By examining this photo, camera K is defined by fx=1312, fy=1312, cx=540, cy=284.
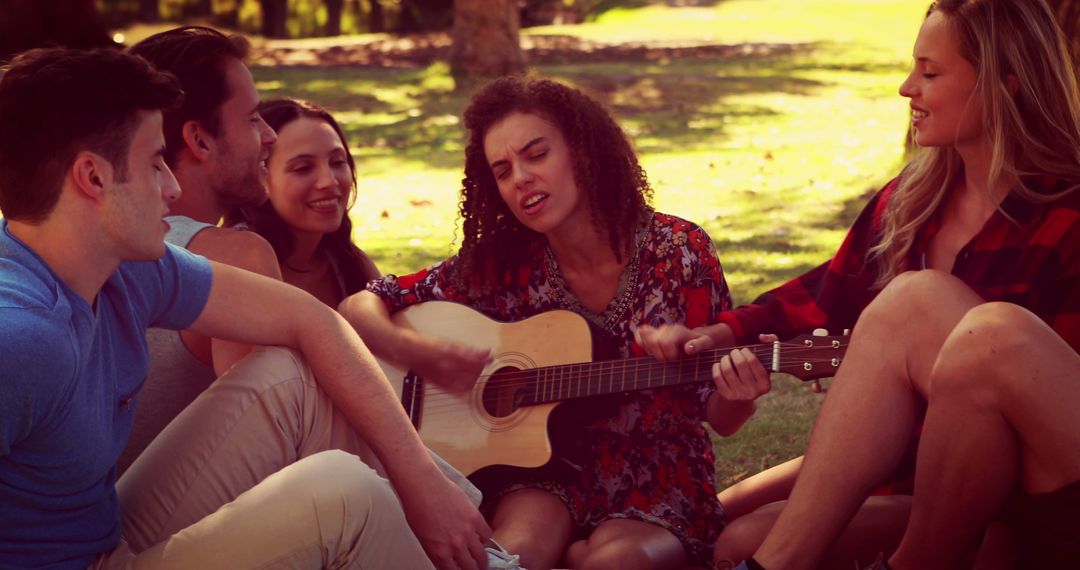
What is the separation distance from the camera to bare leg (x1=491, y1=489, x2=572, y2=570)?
3.52m

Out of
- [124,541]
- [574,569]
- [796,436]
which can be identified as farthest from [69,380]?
[796,436]

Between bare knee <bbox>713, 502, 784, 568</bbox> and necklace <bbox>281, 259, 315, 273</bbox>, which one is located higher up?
necklace <bbox>281, 259, 315, 273</bbox>

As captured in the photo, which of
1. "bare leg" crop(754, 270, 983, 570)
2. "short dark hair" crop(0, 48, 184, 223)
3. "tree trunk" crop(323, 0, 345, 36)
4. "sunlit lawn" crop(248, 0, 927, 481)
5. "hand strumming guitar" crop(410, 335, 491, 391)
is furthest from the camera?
"tree trunk" crop(323, 0, 345, 36)

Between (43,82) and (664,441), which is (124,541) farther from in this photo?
(664,441)

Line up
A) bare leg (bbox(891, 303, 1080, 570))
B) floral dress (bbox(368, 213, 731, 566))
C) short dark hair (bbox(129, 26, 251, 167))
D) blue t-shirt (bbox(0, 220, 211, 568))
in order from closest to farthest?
blue t-shirt (bbox(0, 220, 211, 568))
bare leg (bbox(891, 303, 1080, 570))
floral dress (bbox(368, 213, 731, 566))
short dark hair (bbox(129, 26, 251, 167))

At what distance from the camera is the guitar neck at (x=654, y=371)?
11.0ft

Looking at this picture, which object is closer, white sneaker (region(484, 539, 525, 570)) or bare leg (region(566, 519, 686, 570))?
white sneaker (region(484, 539, 525, 570))

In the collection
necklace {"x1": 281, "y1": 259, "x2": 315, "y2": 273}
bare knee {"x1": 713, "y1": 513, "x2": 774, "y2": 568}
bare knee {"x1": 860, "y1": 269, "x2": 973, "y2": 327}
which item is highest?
bare knee {"x1": 860, "y1": 269, "x2": 973, "y2": 327}

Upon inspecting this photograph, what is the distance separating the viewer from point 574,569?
3541mm

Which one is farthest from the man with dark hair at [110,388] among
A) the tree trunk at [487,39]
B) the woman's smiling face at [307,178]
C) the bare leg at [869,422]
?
the tree trunk at [487,39]

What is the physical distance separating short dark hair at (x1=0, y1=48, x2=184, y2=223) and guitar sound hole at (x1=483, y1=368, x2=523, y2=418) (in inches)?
61.9

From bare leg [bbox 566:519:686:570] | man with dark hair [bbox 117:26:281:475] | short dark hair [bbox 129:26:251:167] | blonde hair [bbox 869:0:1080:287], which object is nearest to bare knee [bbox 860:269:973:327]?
blonde hair [bbox 869:0:1080:287]

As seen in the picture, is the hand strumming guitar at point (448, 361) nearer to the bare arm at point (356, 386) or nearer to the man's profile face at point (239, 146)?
the man's profile face at point (239, 146)

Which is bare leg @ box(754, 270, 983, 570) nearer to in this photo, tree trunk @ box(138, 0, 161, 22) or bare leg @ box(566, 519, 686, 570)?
bare leg @ box(566, 519, 686, 570)
